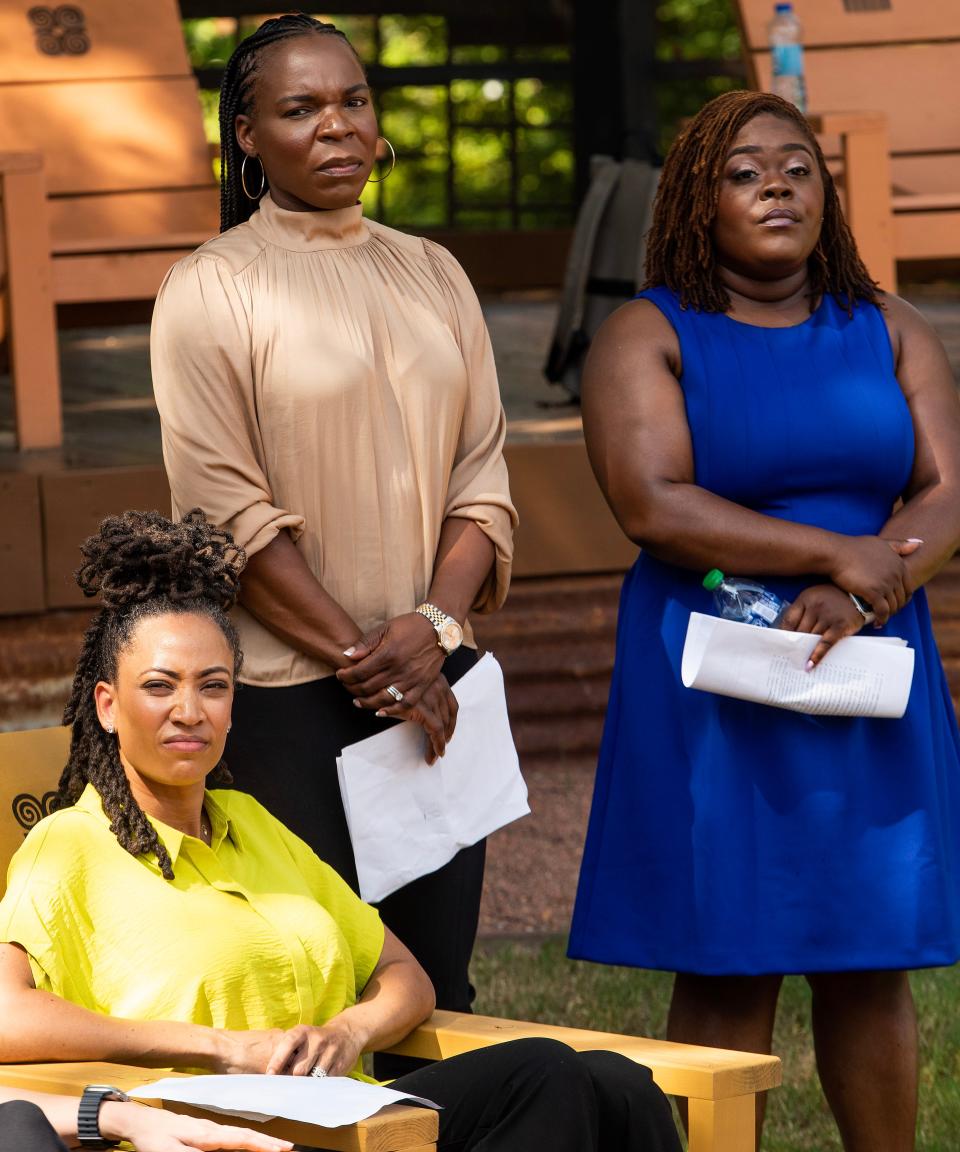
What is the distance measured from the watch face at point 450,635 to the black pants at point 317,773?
17cm

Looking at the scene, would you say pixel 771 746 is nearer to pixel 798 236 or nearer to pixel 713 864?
pixel 713 864

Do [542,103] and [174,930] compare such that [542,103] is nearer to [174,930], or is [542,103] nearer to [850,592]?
[850,592]

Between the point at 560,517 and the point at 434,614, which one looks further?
the point at 560,517

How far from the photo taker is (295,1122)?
2.54m

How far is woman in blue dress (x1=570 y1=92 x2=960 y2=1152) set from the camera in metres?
3.31

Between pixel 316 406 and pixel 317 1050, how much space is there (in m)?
1.03

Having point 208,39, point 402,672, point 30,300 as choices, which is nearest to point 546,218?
point 208,39

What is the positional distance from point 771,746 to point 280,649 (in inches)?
32.7

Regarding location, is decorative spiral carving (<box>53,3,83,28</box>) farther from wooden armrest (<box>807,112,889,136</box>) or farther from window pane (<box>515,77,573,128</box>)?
window pane (<box>515,77,573,128</box>)

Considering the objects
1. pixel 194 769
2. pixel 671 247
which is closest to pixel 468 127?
pixel 671 247

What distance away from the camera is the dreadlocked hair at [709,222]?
11.2ft

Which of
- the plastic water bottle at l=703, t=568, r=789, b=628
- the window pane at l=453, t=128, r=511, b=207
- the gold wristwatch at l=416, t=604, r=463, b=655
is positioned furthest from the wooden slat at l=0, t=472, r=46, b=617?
the window pane at l=453, t=128, r=511, b=207

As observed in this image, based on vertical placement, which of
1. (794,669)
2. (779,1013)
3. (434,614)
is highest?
(434,614)

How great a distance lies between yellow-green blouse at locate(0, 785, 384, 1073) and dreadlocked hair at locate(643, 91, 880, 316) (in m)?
1.27
